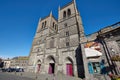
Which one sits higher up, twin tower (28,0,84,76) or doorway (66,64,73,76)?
twin tower (28,0,84,76)

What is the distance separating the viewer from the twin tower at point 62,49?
1702 centimetres

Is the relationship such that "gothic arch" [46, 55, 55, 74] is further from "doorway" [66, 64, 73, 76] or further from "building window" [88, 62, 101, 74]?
"building window" [88, 62, 101, 74]

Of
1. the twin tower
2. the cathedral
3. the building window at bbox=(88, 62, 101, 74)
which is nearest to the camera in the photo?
the building window at bbox=(88, 62, 101, 74)

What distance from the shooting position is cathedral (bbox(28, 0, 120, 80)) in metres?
11.4

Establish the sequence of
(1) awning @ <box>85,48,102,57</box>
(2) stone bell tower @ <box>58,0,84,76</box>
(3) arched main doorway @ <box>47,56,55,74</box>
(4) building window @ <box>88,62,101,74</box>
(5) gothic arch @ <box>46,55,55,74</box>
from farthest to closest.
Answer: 1. (5) gothic arch @ <box>46,55,55,74</box>
2. (3) arched main doorway @ <box>47,56,55,74</box>
3. (2) stone bell tower @ <box>58,0,84,76</box>
4. (1) awning @ <box>85,48,102,57</box>
5. (4) building window @ <box>88,62,101,74</box>

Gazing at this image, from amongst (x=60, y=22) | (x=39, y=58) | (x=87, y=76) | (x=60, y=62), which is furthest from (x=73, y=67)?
(x=60, y=22)

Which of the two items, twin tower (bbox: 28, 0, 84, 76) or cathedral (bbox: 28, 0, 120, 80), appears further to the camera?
twin tower (bbox: 28, 0, 84, 76)

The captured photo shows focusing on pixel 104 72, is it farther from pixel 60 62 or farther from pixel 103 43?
pixel 60 62

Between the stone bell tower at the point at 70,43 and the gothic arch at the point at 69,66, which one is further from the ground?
the stone bell tower at the point at 70,43

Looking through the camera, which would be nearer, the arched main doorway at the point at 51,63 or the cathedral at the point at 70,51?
the cathedral at the point at 70,51

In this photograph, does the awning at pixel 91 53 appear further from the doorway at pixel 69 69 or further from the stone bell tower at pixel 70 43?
the doorway at pixel 69 69

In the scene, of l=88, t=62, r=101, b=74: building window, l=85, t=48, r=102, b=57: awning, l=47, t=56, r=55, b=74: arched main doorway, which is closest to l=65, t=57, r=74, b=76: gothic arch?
l=47, t=56, r=55, b=74: arched main doorway

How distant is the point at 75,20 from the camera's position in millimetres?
20938

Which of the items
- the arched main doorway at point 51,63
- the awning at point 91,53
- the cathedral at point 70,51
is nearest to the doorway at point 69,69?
the cathedral at point 70,51
